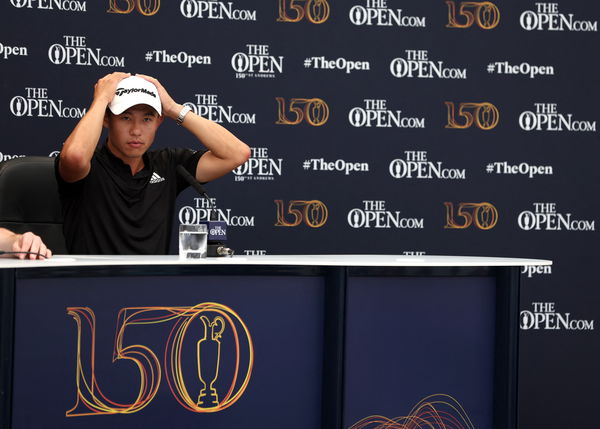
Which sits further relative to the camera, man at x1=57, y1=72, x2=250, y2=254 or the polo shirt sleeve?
the polo shirt sleeve

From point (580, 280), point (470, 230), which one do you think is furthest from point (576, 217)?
point (470, 230)

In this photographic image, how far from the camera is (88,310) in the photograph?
1.96 m

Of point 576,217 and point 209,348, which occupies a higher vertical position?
point 576,217

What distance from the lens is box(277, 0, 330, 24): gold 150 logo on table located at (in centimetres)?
399

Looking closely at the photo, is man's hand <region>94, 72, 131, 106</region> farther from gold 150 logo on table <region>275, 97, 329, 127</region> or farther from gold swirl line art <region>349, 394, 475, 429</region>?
gold swirl line art <region>349, 394, 475, 429</region>

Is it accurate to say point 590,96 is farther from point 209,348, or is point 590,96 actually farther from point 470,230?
point 209,348

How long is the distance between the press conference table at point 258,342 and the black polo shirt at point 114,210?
692 millimetres

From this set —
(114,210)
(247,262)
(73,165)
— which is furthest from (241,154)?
(247,262)

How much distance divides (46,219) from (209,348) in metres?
1.39

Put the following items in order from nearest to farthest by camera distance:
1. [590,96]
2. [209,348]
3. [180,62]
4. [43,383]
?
[43,383] → [209,348] → [180,62] → [590,96]

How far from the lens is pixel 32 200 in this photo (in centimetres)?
307

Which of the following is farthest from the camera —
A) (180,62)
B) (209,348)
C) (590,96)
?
(590,96)

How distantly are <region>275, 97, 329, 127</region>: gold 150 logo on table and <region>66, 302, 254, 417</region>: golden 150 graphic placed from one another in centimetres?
209

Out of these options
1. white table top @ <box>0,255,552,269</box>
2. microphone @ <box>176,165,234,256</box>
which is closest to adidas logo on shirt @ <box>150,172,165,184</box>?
microphone @ <box>176,165,234,256</box>
